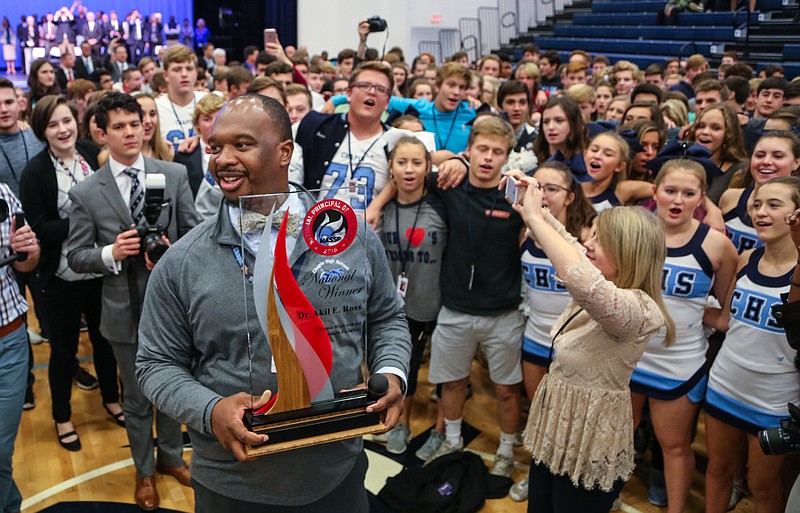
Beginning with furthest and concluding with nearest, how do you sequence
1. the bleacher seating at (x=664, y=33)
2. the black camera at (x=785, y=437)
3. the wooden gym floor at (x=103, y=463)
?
the bleacher seating at (x=664, y=33), the wooden gym floor at (x=103, y=463), the black camera at (x=785, y=437)

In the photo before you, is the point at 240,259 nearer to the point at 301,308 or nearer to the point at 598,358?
the point at 301,308

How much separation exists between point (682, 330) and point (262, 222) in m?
2.04

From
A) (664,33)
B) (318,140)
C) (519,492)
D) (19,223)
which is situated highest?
(664,33)

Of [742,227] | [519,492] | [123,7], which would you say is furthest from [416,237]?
[123,7]

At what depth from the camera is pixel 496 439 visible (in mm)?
3723

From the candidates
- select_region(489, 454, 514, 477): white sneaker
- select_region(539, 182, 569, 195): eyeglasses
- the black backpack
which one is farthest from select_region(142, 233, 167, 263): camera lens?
select_region(489, 454, 514, 477): white sneaker

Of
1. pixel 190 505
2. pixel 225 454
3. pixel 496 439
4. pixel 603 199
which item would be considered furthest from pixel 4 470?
pixel 603 199

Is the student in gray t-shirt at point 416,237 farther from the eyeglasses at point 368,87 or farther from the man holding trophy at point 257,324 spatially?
the man holding trophy at point 257,324

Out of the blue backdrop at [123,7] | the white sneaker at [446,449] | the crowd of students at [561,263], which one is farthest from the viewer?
the blue backdrop at [123,7]

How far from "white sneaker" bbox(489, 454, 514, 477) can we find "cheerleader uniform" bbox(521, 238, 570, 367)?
0.52m

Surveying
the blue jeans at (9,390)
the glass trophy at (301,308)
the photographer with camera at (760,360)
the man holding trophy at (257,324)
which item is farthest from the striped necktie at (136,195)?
the photographer with camera at (760,360)

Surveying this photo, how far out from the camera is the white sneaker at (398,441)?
3570mm

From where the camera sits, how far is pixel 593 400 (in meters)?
2.28

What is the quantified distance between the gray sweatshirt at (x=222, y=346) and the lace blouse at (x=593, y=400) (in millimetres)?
966
